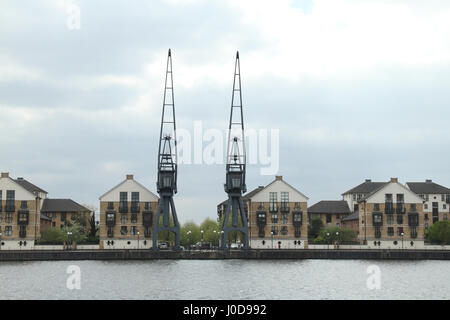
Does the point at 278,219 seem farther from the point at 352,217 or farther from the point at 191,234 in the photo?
the point at 191,234

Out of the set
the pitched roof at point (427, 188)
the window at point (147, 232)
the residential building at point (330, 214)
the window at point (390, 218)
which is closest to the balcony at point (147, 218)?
the window at point (147, 232)

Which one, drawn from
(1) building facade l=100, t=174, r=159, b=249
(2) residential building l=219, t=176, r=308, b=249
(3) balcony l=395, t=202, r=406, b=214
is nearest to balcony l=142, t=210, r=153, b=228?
(1) building facade l=100, t=174, r=159, b=249

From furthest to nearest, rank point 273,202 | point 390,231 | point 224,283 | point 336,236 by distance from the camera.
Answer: point 336,236
point 390,231
point 273,202
point 224,283

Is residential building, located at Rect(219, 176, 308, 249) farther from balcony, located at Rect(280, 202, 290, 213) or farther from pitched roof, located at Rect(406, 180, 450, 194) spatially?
pitched roof, located at Rect(406, 180, 450, 194)

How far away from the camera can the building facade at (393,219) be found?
115375 millimetres

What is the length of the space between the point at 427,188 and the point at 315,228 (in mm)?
24370

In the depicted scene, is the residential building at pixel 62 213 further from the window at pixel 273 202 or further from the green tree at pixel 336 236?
the green tree at pixel 336 236

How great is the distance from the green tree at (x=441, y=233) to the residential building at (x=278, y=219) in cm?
2231

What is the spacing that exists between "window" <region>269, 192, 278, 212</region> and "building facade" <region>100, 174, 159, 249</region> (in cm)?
1950

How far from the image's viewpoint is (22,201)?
11275 centimetres

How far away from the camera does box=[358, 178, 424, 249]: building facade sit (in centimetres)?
11538

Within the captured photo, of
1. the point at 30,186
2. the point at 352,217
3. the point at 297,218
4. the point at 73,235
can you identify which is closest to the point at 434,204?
the point at 352,217

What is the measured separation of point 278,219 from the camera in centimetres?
11512
